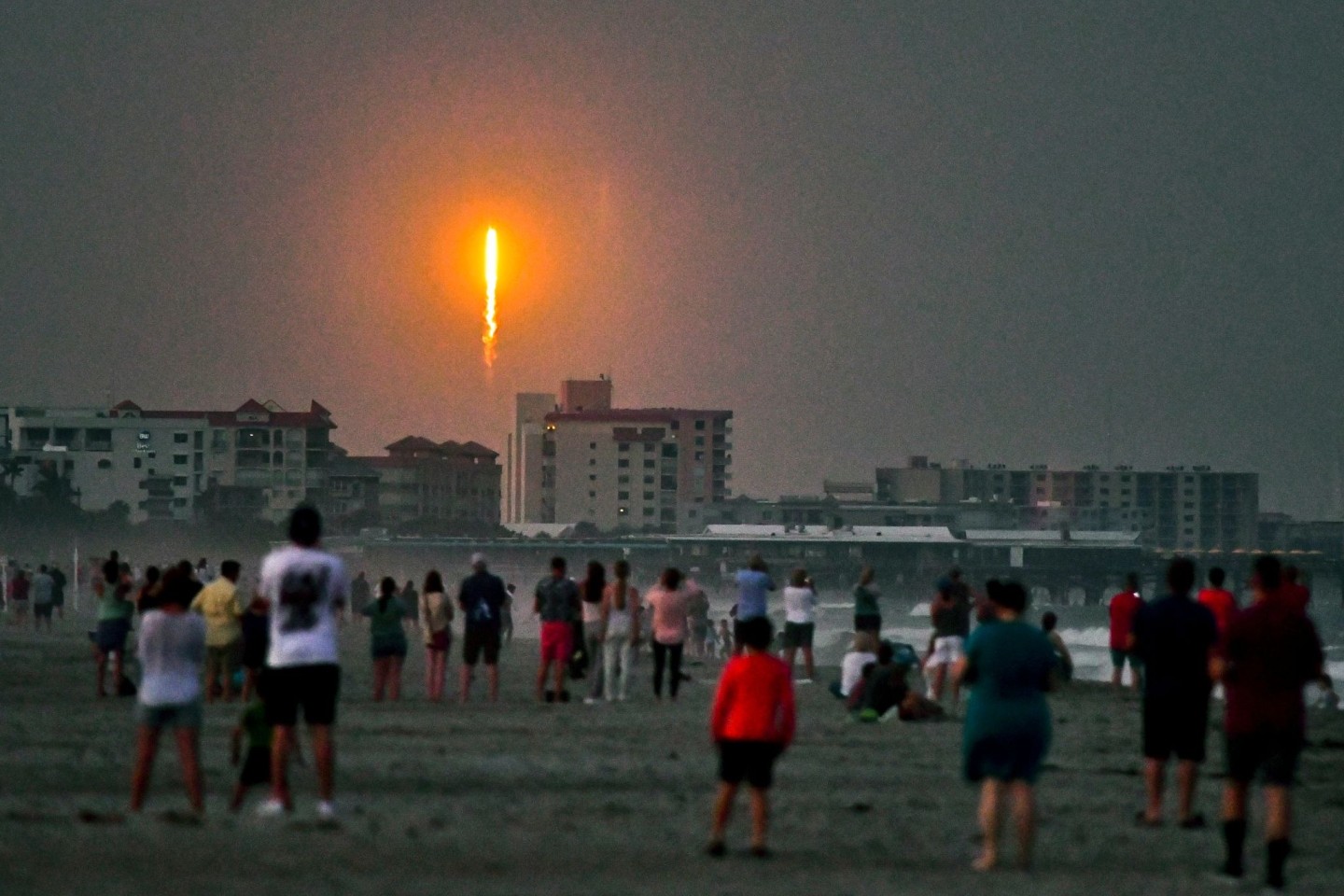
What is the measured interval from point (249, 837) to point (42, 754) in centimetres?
571

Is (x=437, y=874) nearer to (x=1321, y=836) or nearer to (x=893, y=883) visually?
(x=893, y=883)

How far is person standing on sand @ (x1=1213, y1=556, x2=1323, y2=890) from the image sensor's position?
12055 mm

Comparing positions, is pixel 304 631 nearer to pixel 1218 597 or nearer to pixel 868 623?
pixel 1218 597

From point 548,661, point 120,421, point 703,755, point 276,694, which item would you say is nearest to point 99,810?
point 276,694

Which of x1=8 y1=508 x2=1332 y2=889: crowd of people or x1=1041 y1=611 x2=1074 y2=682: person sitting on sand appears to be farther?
x1=1041 y1=611 x2=1074 y2=682: person sitting on sand

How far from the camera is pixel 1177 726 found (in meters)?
14.4

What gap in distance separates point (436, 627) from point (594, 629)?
5.21 ft

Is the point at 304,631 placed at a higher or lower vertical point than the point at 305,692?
higher

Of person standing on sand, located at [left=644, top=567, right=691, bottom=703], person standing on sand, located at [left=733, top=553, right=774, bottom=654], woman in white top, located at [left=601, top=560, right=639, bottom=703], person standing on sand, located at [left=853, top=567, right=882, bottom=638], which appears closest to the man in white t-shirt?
person standing on sand, located at [left=644, top=567, right=691, bottom=703]

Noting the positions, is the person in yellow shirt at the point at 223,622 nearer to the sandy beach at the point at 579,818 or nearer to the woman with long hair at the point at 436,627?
the sandy beach at the point at 579,818

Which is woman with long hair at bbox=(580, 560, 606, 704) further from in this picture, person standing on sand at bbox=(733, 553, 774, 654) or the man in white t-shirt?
the man in white t-shirt

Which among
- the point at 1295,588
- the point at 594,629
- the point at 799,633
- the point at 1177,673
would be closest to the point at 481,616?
the point at 594,629

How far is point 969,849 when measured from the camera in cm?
1348

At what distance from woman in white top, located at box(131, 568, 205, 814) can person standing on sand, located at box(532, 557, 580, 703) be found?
10594mm
